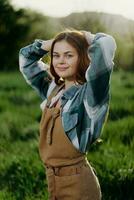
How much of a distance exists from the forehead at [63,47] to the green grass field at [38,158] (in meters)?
1.30

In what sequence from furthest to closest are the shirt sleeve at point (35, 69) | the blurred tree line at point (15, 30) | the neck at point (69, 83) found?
the blurred tree line at point (15, 30) → the shirt sleeve at point (35, 69) → the neck at point (69, 83)

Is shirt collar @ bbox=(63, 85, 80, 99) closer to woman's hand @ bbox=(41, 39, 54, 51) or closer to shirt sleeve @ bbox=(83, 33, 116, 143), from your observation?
shirt sleeve @ bbox=(83, 33, 116, 143)

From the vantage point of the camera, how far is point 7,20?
22.5 metres

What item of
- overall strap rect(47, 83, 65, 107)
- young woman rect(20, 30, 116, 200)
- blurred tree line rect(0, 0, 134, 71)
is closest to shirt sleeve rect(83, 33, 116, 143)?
young woman rect(20, 30, 116, 200)

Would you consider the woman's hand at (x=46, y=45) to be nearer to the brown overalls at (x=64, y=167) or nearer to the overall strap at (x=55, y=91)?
the overall strap at (x=55, y=91)

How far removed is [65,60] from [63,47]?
0.07 meters

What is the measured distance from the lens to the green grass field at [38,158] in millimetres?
4383

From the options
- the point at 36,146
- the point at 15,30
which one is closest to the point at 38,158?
the point at 36,146

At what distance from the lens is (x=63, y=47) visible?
329 cm

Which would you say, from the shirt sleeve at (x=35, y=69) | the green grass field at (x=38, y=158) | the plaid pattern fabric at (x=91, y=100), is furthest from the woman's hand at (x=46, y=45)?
the green grass field at (x=38, y=158)

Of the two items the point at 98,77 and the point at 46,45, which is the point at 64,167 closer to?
the point at 98,77

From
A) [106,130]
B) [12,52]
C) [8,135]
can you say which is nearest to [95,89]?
[106,130]

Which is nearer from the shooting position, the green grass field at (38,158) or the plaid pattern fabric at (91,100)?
the plaid pattern fabric at (91,100)

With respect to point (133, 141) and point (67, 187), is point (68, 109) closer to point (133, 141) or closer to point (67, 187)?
point (67, 187)
